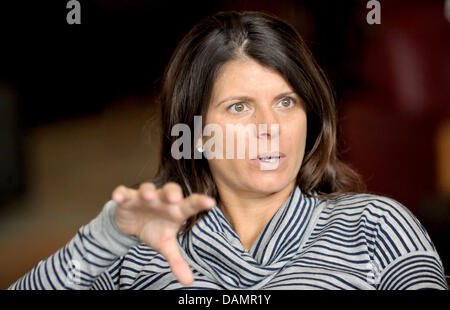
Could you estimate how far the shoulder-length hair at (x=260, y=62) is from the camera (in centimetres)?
94

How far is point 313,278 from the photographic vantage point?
2.65 ft

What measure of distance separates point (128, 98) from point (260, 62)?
937 millimetres

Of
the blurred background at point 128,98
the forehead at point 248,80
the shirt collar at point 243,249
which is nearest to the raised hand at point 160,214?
the shirt collar at point 243,249

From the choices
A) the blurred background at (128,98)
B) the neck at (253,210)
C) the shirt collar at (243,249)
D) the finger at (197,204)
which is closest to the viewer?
the finger at (197,204)

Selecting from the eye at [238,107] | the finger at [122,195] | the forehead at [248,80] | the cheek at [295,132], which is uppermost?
the forehead at [248,80]

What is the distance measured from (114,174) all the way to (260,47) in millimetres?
948

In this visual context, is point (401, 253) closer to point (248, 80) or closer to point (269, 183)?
point (269, 183)

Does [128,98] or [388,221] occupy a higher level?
[128,98]

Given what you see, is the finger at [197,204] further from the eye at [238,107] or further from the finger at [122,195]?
the eye at [238,107]

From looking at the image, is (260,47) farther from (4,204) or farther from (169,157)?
(4,204)

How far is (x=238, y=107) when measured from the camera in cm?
92

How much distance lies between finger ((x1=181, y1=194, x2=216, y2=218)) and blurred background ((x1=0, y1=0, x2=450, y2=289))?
3.12 ft

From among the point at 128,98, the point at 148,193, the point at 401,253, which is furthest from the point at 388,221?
the point at 128,98

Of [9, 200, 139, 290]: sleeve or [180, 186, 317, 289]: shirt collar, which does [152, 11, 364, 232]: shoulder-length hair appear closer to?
[180, 186, 317, 289]: shirt collar
